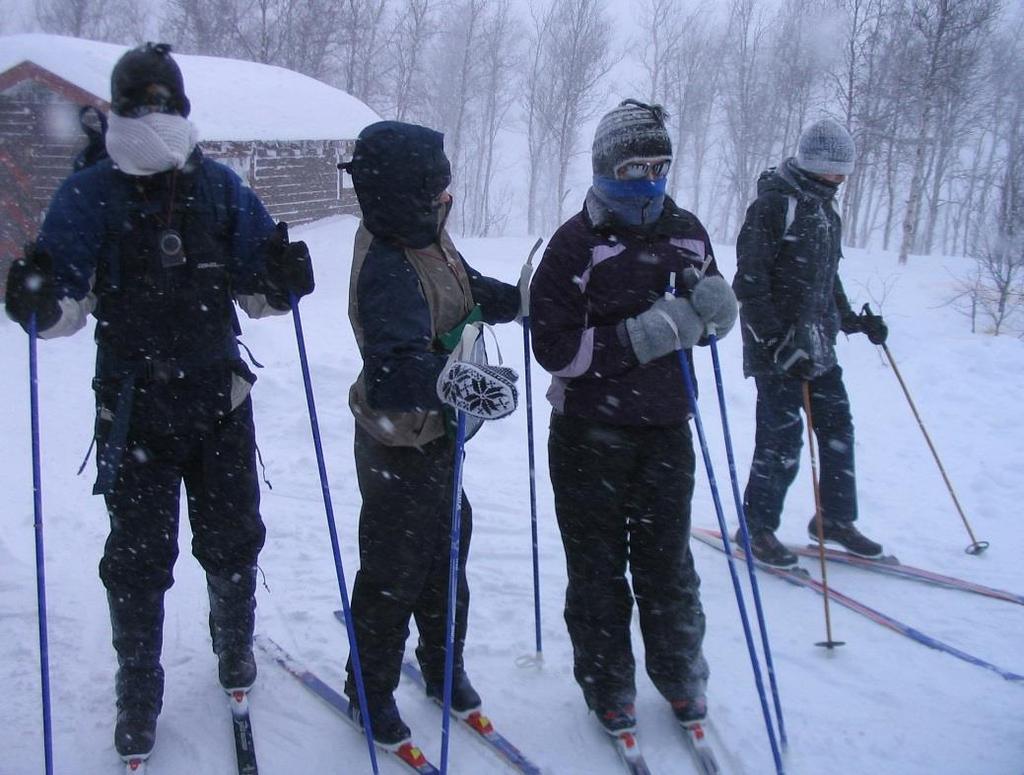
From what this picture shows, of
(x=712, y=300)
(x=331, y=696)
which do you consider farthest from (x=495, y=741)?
(x=712, y=300)

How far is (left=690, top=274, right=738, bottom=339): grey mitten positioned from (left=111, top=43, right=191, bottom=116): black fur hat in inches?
66.9

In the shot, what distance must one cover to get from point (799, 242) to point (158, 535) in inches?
121

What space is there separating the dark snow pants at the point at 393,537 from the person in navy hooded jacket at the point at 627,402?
0.44 m

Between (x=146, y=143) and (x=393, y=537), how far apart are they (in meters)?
1.37

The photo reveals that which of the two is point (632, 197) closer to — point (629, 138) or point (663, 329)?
point (629, 138)

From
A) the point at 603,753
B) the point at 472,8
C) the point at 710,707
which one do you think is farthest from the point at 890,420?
the point at 472,8

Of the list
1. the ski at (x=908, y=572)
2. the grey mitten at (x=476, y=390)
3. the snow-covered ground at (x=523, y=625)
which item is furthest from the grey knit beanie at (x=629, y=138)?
the ski at (x=908, y=572)

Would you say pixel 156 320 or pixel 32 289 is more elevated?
pixel 32 289

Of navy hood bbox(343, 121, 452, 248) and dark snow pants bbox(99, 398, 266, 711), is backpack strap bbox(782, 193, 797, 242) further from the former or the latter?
dark snow pants bbox(99, 398, 266, 711)

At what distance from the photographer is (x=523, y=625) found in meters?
3.50

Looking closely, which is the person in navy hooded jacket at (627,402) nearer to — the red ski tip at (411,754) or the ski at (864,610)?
the red ski tip at (411,754)

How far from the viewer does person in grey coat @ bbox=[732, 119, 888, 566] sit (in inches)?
147

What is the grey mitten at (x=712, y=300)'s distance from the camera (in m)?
2.42

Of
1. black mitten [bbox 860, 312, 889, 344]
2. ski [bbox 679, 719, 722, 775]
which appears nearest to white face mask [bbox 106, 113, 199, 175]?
ski [bbox 679, 719, 722, 775]
